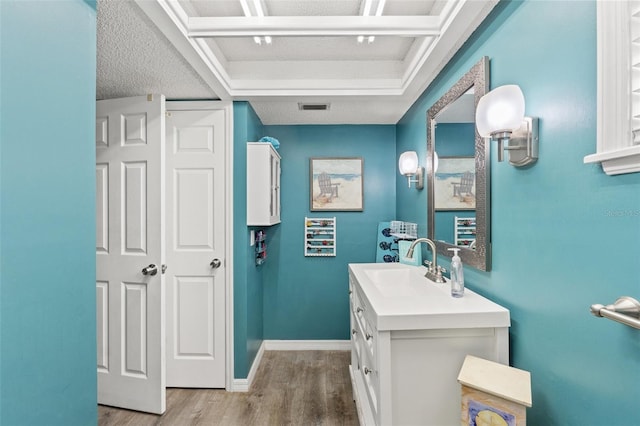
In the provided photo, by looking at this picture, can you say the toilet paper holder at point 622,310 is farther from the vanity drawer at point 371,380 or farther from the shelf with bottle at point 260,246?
the shelf with bottle at point 260,246

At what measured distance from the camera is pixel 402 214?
119 inches

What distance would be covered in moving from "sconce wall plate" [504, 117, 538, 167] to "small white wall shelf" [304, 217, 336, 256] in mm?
2101

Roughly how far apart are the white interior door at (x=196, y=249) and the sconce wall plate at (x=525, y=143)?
1.94 meters

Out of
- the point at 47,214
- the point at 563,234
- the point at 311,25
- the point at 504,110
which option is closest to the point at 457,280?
the point at 563,234

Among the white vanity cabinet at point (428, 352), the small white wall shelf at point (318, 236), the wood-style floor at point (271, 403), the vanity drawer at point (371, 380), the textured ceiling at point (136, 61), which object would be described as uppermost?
the textured ceiling at point (136, 61)

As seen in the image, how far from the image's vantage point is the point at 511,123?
1.15 m

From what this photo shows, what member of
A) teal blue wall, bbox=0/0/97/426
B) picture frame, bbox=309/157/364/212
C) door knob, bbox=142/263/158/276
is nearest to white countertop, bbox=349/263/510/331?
teal blue wall, bbox=0/0/97/426

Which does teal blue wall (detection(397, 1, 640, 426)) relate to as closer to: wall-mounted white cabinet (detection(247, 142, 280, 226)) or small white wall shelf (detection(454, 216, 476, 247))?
small white wall shelf (detection(454, 216, 476, 247))

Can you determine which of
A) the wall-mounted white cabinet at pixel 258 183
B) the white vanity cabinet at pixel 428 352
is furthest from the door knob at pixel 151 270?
the white vanity cabinet at pixel 428 352

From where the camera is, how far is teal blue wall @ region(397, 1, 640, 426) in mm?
854

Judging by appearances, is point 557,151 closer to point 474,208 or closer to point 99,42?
point 474,208

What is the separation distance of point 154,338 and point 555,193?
232cm

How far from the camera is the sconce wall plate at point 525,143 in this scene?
1165 mm

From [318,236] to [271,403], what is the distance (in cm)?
150
